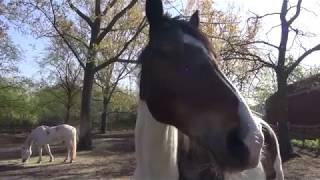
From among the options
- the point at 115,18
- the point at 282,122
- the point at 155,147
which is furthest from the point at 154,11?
the point at 115,18

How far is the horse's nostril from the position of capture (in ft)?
6.89

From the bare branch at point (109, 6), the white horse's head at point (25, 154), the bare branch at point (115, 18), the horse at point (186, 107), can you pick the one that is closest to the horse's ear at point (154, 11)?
the horse at point (186, 107)

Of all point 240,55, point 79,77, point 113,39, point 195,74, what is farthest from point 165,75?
point 79,77

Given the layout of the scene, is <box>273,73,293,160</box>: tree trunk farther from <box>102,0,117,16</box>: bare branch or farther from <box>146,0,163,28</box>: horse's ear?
<box>146,0,163,28</box>: horse's ear

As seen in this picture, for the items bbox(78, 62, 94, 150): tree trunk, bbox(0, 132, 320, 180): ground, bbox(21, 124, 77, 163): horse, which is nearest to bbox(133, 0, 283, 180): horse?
bbox(0, 132, 320, 180): ground


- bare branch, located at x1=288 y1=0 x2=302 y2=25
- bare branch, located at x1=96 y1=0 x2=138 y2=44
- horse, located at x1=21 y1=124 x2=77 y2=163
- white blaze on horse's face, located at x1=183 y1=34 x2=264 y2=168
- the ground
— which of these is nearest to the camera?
white blaze on horse's face, located at x1=183 y1=34 x2=264 y2=168

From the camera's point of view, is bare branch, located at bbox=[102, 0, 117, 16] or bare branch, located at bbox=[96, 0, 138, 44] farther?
bare branch, located at bbox=[102, 0, 117, 16]

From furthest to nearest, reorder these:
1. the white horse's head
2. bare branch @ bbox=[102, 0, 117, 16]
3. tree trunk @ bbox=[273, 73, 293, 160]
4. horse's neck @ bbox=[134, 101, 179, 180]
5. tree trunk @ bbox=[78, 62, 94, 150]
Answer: tree trunk @ bbox=[78, 62, 94, 150] → bare branch @ bbox=[102, 0, 117, 16] → the white horse's head → tree trunk @ bbox=[273, 73, 293, 160] → horse's neck @ bbox=[134, 101, 179, 180]

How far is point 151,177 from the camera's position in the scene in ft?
9.99

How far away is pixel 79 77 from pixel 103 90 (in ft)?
19.4

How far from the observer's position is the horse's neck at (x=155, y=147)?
295 cm

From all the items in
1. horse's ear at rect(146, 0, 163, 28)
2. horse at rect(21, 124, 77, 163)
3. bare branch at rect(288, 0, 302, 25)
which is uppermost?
bare branch at rect(288, 0, 302, 25)

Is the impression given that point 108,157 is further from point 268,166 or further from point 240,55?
point 268,166

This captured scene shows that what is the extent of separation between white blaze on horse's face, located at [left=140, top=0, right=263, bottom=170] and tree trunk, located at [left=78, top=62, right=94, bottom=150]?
1947 centimetres
